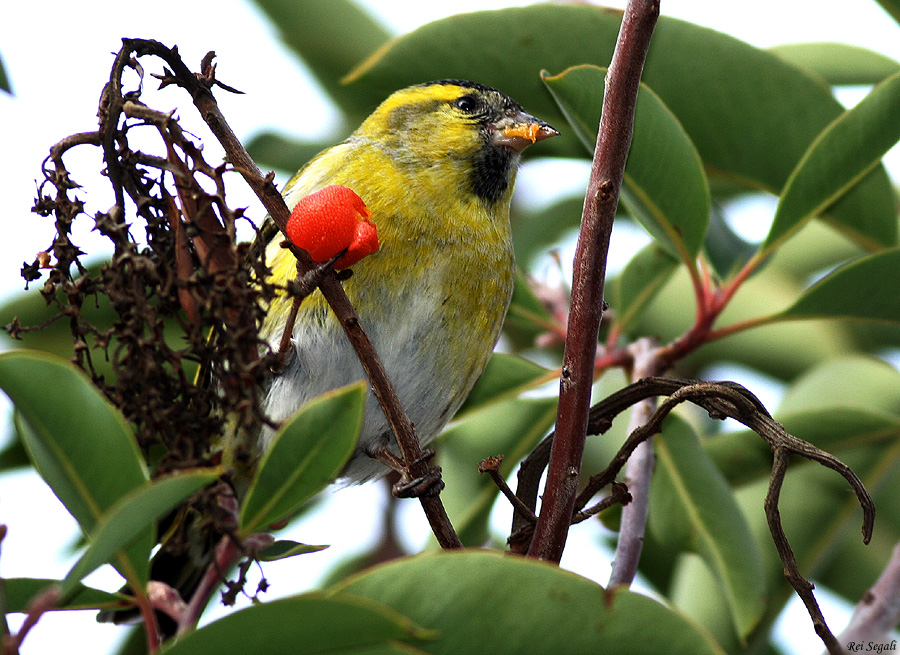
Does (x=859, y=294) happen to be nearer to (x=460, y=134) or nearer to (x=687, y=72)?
(x=687, y=72)

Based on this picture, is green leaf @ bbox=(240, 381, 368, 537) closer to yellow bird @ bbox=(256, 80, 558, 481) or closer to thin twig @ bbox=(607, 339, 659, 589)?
thin twig @ bbox=(607, 339, 659, 589)

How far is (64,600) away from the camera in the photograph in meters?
1.31

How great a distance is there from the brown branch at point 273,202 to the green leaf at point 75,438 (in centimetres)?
37

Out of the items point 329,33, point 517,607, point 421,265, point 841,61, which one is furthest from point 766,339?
point 517,607

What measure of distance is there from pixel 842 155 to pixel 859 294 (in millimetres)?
350

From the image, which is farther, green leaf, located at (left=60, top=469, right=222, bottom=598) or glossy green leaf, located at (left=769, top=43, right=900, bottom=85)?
glossy green leaf, located at (left=769, top=43, right=900, bottom=85)

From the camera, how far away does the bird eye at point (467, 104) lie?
2904 mm

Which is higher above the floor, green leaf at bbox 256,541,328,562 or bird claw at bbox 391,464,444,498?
green leaf at bbox 256,541,328,562

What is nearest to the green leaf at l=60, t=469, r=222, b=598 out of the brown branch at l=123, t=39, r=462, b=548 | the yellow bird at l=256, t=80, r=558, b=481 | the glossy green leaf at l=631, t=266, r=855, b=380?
the brown branch at l=123, t=39, r=462, b=548

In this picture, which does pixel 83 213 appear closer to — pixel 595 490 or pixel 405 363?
pixel 595 490

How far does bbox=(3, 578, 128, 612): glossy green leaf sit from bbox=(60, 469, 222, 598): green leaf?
0.26 m

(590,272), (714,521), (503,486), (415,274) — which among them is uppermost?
(590,272)

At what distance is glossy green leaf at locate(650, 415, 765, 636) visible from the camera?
2.28 metres

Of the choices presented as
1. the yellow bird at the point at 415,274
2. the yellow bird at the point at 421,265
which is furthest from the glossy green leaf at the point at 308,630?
the yellow bird at the point at 421,265
